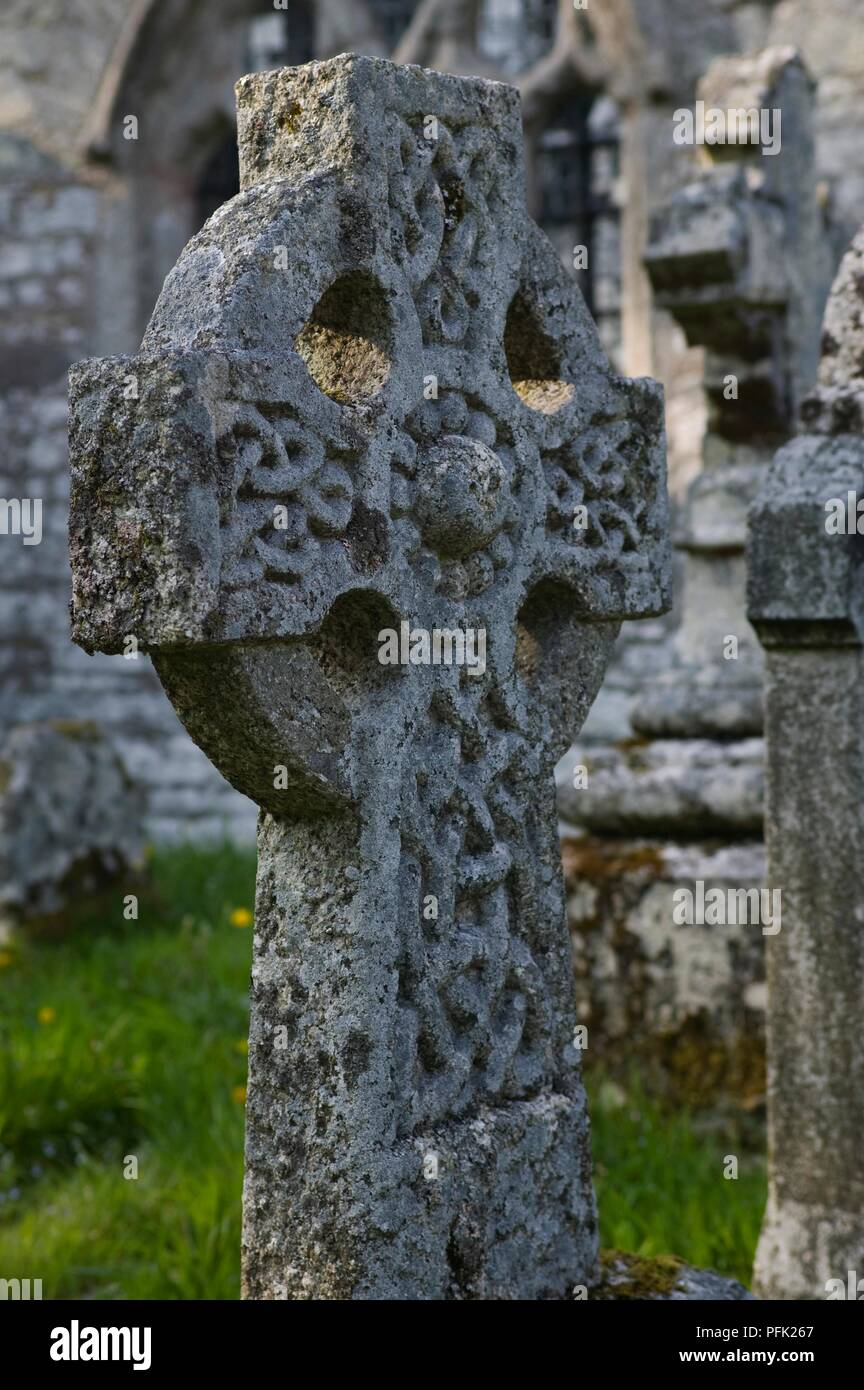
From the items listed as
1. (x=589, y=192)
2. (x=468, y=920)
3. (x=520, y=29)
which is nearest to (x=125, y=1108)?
(x=468, y=920)

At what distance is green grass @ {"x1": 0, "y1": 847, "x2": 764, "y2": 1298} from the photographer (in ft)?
11.9

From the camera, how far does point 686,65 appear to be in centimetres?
772

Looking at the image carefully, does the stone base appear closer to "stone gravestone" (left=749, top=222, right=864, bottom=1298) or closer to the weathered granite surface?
"stone gravestone" (left=749, top=222, right=864, bottom=1298)

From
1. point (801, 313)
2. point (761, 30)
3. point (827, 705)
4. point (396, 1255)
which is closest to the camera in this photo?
point (396, 1255)

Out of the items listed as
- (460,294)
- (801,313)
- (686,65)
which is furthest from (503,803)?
(686,65)

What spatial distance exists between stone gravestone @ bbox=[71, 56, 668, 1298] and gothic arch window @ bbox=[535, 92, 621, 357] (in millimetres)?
5920

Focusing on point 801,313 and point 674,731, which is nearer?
point 674,731

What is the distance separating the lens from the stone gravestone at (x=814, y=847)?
3074 millimetres

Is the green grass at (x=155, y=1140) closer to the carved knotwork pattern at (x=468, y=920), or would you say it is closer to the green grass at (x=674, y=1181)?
the green grass at (x=674, y=1181)

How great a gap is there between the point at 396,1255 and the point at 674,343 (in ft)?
19.8

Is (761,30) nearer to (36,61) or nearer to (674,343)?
(674,343)

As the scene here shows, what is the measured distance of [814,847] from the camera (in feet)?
A: 10.3

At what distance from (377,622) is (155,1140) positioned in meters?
2.55

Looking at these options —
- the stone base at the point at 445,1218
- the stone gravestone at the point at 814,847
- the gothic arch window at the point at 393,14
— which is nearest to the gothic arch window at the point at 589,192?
the gothic arch window at the point at 393,14
